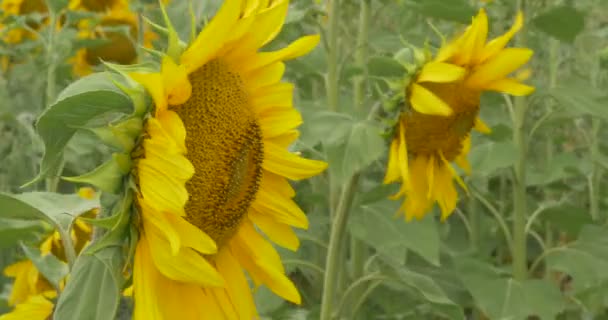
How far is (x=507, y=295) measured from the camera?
1563 millimetres

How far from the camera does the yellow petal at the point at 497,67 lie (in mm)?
1271

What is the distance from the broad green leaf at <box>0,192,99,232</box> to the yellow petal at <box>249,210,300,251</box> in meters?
0.13

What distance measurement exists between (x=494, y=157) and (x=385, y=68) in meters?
0.38

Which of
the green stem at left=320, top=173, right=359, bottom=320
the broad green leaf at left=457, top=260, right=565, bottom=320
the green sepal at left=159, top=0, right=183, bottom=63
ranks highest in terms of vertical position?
the green sepal at left=159, top=0, right=183, bottom=63

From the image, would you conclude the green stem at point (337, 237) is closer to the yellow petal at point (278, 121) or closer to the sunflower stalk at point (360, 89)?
the sunflower stalk at point (360, 89)

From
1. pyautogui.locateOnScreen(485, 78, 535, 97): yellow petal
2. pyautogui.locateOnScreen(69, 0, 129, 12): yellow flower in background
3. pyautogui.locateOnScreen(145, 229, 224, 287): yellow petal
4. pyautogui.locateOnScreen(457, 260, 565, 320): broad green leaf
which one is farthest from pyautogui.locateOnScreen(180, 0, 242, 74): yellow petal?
pyautogui.locateOnScreen(69, 0, 129, 12): yellow flower in background

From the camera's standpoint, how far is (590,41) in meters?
2.48

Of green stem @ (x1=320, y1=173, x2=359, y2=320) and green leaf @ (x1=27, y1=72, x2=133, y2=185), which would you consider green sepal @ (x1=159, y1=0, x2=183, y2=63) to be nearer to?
green leaf @ (x1=27, y1=72, x2=133, y2=185)

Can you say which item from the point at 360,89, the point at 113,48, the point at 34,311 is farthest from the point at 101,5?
the point at 34,311

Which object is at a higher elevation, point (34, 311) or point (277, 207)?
point (277, 207)

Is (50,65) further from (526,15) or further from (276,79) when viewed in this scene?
(276,79)

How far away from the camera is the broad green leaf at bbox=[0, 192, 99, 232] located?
0.76 metres

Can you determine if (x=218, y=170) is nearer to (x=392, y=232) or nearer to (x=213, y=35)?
(x=213, y=35)

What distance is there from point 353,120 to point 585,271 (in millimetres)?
593
